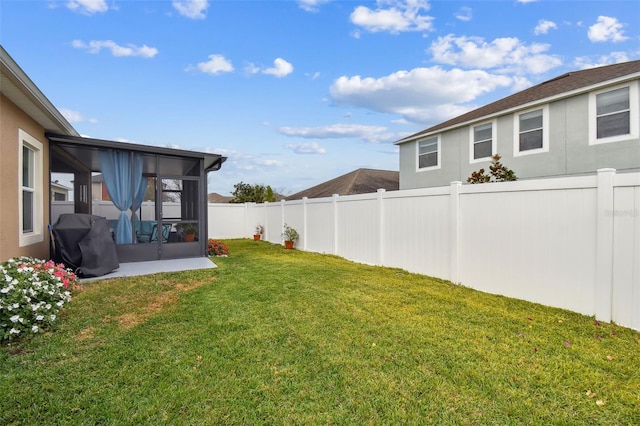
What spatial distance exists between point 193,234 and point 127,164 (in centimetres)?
240

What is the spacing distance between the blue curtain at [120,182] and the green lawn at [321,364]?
10.9ft

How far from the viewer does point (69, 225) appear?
6148mm

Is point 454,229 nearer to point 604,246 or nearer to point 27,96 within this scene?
point 604,246

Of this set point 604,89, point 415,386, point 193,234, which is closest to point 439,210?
point 415,386

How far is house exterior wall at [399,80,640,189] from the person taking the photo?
769 centimetres

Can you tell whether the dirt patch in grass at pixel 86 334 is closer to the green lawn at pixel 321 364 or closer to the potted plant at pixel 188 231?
the green lawn at pixel 321 364

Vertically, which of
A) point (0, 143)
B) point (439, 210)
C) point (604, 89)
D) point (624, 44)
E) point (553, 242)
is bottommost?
point (553, 242)

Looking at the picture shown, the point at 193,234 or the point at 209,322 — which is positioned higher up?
the point at 193,234

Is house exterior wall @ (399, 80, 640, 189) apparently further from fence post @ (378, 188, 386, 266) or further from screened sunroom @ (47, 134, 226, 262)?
screened sunroom @ (47, 134, 226, 262)

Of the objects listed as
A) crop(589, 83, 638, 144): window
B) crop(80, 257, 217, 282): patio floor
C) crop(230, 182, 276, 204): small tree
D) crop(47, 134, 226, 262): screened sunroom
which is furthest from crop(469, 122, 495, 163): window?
crop(230, 182, 276, 204): small tree

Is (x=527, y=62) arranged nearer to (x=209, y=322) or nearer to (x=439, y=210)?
(x=439, y=210)

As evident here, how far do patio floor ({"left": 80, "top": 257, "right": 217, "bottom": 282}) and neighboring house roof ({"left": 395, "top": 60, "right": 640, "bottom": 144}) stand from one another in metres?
9.53

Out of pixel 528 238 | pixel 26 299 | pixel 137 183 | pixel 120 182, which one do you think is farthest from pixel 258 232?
pixel 528 238

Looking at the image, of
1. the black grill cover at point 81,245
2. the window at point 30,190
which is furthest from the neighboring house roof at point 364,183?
the window at point 30,190
